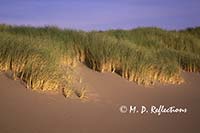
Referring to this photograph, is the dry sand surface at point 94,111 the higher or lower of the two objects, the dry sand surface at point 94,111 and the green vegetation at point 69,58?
the lower

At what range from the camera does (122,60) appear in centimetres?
862

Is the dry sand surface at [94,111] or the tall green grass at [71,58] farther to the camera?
the tall green grass at [71,58]

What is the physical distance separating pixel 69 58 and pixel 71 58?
0.11m

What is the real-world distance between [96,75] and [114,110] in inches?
66.8

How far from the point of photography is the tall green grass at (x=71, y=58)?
6738 mm

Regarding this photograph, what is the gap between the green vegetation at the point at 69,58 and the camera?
6715 mm

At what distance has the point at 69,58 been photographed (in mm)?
8352
